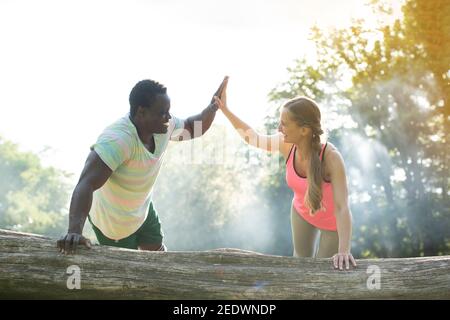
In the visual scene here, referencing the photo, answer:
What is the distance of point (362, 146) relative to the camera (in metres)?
32.2

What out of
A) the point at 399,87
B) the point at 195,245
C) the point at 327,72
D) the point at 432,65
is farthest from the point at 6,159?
the point at 432,65

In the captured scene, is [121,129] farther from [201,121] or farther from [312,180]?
[312,180]

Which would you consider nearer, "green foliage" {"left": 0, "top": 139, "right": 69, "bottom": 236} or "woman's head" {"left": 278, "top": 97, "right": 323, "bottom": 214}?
"woman's head" {"left": 278, "top": 97, "right": 323, "bottom": 214}

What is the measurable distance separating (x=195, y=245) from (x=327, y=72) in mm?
11396

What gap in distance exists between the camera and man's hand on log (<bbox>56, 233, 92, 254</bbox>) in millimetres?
4691

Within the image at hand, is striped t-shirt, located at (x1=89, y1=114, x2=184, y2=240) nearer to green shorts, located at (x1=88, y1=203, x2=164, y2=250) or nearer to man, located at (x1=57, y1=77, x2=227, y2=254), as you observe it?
man, located at (x1=57, y1=77, x2=227, y2=254)

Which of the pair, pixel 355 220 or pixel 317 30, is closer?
pixel 317 30

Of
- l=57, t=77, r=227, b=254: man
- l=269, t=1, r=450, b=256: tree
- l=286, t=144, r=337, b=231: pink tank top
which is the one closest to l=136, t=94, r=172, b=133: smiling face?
l=57, t=77, r=227, b=254: man

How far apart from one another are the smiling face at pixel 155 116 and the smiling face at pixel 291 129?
97 centimetres

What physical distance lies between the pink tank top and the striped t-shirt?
1.11 m

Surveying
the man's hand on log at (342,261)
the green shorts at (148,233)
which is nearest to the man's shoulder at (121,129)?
the green shorts at (148,233)

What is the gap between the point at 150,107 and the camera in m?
5.48

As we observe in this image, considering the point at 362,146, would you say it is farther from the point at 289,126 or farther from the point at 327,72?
the point at 289,126

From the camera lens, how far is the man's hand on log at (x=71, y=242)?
469 centimetres
